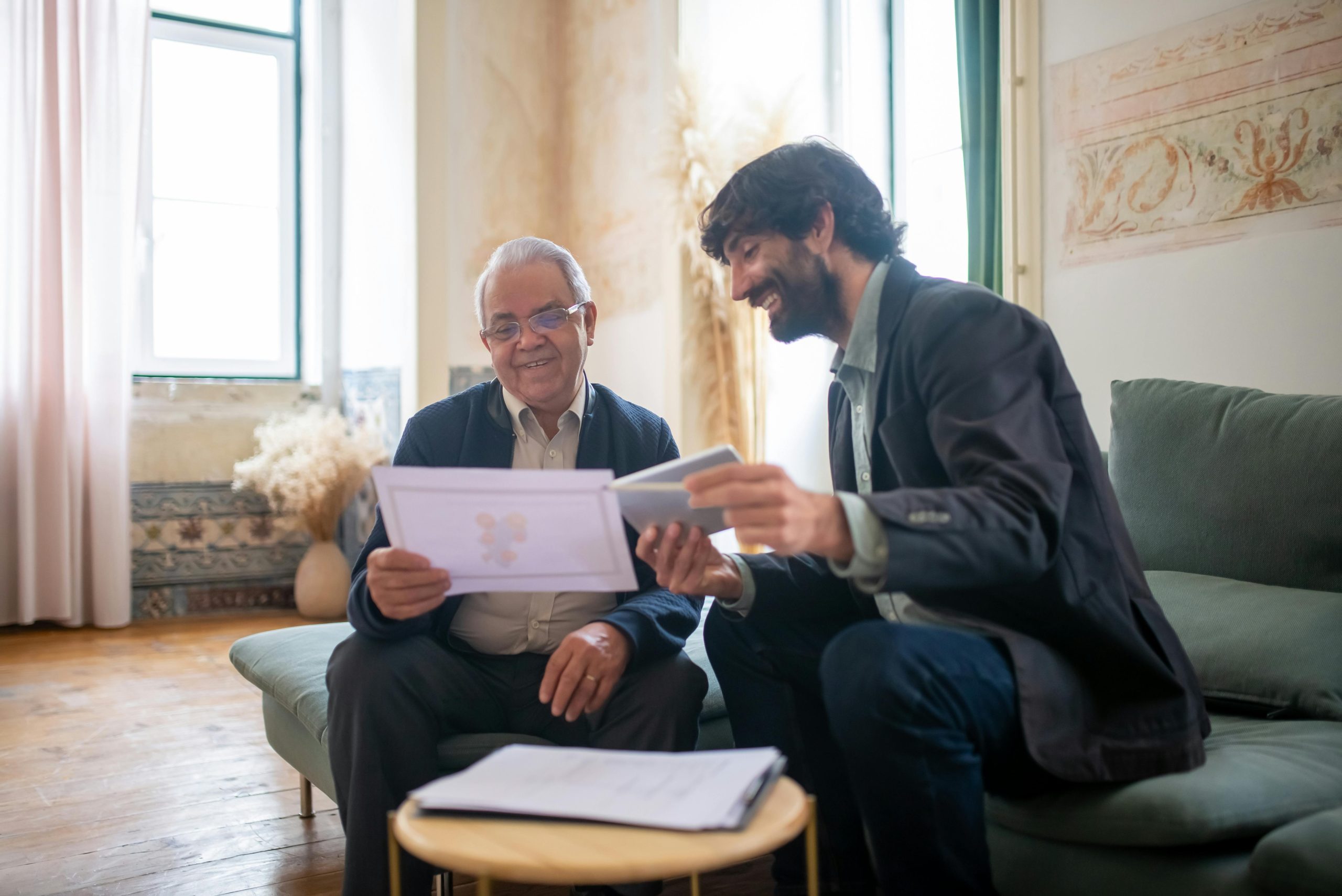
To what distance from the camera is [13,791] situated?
2.29 meters

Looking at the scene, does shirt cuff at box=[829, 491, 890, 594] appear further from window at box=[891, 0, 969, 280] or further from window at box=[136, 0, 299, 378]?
window at box=[136, 0, 299, 378]

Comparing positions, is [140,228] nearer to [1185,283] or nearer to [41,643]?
[41,643]

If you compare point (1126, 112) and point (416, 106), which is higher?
point (416, 106)

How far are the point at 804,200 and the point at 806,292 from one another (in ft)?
0.43

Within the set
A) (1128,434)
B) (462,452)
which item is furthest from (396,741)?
(1128,434)

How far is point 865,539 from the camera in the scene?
110 cm

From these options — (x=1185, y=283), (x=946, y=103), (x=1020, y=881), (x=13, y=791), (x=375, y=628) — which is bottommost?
(x=13, y=791)

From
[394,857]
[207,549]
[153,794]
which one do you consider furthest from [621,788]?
[207,549]

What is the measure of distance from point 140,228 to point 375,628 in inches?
147

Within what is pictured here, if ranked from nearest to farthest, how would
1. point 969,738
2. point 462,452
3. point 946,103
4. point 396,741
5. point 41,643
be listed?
point 969,738 → point 396,741 → point 462,452 → point 946,103 → point 41,643

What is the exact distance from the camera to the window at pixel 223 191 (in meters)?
4.83

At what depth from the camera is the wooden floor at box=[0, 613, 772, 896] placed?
72.1 inches

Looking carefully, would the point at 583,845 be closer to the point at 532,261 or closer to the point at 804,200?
the point at 804,200

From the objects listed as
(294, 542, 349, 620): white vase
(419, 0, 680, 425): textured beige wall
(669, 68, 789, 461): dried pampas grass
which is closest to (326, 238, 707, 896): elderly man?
(669, 68, 789, 461): dried pampas grass
